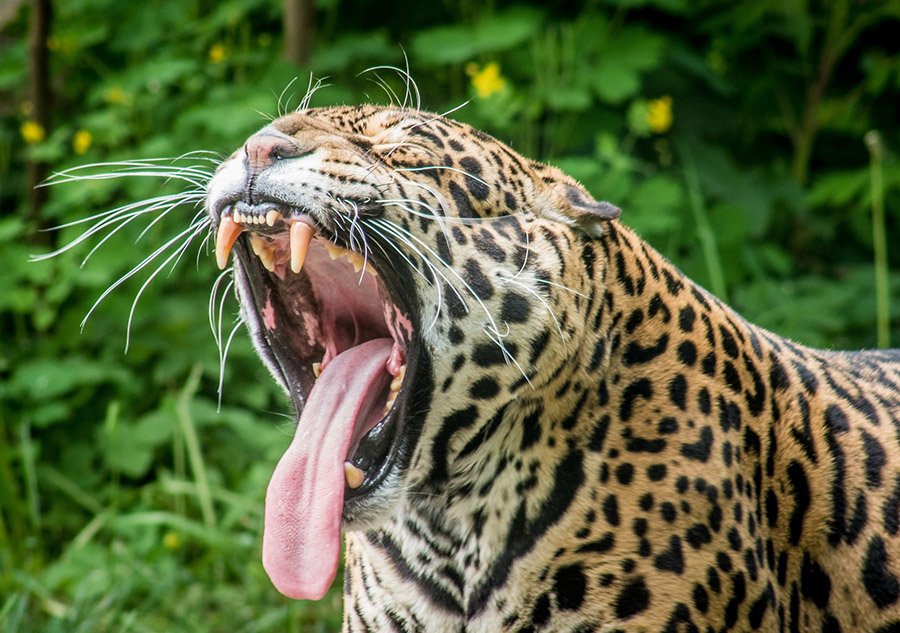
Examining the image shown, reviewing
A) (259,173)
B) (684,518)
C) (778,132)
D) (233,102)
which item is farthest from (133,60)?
(684,518)

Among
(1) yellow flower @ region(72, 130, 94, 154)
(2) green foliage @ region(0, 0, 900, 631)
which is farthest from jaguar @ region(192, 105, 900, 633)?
(1) yellow flower @ region(72, 130, 94, 154)

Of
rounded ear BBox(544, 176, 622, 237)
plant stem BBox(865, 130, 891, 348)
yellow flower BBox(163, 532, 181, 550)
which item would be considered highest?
rounded ear BBox(544, 176, 622, 237)

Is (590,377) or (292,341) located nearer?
(590,377)

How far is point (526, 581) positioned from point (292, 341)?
2.64 ft

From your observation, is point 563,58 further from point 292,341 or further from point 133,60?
point 292,341

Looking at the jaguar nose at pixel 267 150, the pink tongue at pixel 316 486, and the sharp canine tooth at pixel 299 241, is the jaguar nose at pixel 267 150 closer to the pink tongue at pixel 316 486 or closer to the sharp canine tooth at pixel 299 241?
the sharp canine tooth at pixel 299 241

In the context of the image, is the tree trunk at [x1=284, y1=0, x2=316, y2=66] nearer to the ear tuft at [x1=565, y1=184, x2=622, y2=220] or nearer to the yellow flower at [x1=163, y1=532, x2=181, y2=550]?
the yellow flower at [x1=163, y1=532, x2=181, y2=550]

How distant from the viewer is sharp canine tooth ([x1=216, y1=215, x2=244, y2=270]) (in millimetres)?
2512

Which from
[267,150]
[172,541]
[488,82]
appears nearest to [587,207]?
[267,150]

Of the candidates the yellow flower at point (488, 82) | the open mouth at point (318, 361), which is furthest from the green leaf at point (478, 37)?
the open mouth at point (318, 361)

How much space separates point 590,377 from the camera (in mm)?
2592

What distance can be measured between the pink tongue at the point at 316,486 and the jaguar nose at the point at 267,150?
22.0 inches

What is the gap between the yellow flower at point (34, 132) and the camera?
596 cm

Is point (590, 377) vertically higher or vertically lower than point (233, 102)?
higher
